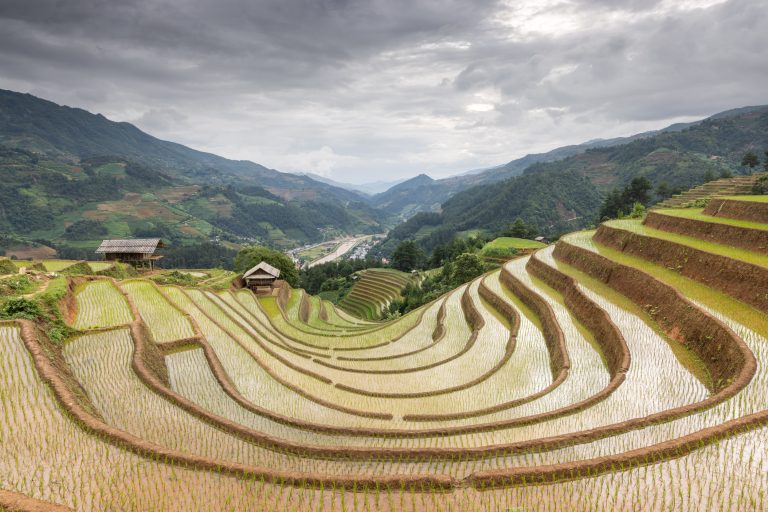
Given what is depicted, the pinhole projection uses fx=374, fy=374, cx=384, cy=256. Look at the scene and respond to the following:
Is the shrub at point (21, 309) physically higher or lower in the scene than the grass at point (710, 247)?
higher

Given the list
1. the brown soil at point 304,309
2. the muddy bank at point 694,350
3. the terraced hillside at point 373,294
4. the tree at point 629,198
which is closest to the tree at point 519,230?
the tree at point 629,198

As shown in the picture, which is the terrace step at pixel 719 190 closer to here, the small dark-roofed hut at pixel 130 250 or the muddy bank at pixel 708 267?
the muddy bank at pixel 708 267

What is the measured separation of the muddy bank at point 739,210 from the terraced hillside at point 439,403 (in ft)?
0.49

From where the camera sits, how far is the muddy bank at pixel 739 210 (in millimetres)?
18797

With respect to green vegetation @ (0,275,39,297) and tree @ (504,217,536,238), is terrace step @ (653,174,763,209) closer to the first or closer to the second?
tree @ (504,217,536,238)

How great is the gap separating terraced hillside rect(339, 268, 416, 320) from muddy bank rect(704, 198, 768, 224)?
3646cm

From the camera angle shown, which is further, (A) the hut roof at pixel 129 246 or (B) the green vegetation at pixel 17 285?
(A) the hut roof at pixel 129 246

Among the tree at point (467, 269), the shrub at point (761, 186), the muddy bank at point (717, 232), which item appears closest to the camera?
the muddy bank at point (717, 232)

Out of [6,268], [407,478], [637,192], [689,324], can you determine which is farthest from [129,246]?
[637,192]

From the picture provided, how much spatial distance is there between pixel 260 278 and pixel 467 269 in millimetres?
24356

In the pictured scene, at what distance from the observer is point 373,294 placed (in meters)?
58.3

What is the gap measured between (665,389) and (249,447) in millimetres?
11202

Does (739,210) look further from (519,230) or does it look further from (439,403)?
(519,230)

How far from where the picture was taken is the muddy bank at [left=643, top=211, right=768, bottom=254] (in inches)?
633
